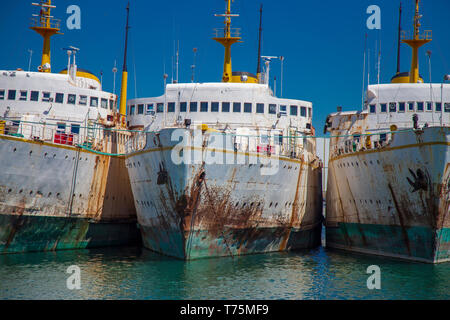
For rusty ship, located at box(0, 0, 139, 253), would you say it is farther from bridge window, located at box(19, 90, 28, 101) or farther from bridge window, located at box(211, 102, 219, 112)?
bridge window, located at box(211, 102, 219, 112)

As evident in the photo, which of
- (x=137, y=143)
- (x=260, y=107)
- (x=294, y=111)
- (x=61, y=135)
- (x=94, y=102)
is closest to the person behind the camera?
(x=137, y=143)

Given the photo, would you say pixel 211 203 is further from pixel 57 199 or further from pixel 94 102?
pixel 94 102

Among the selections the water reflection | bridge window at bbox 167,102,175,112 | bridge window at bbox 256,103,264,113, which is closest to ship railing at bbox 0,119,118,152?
bridge window at bbox 167,102,175,112

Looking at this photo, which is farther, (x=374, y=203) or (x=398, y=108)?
(x=398, y=108)

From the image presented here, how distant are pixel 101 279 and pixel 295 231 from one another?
11440mm

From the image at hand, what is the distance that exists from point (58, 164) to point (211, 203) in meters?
7.98

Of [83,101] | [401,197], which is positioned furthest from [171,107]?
[401,197]

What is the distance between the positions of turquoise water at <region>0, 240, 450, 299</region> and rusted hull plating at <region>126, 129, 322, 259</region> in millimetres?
842

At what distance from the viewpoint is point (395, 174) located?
22.7m

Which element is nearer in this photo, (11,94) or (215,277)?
(215,277)

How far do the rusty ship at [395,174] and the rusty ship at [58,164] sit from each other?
39.5 ft
